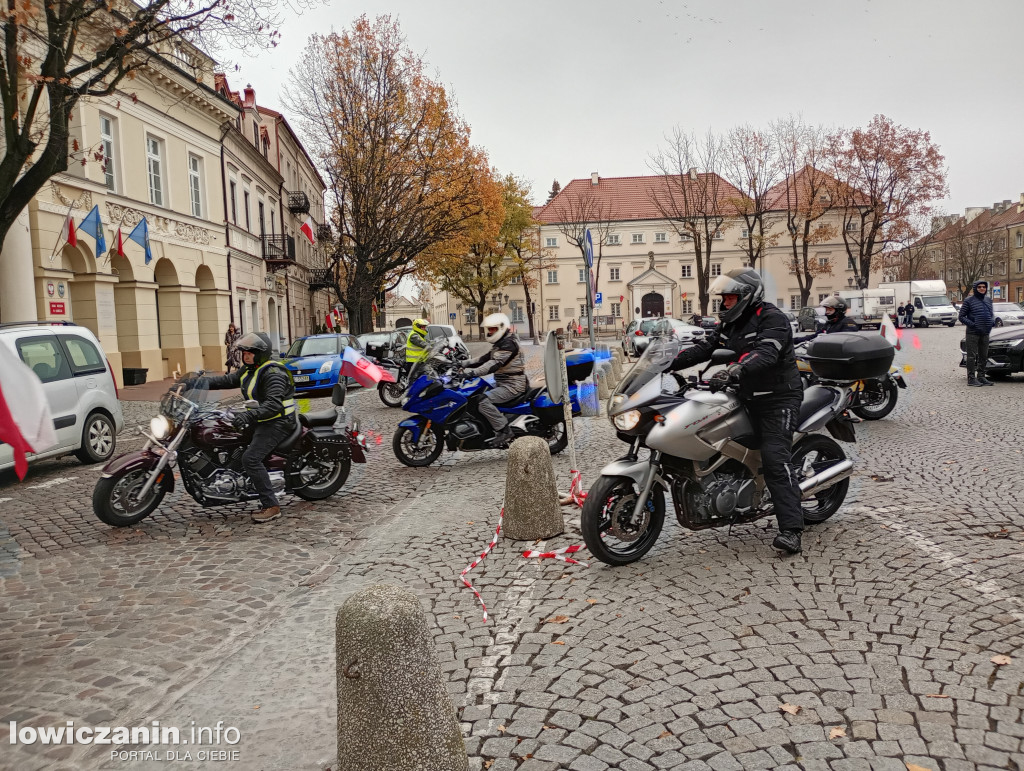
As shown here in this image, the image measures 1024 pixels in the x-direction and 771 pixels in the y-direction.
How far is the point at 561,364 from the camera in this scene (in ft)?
23.6

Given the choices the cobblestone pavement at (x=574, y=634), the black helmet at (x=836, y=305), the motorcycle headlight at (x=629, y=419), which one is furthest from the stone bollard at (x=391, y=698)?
the black helmet at (x=836, y=305)

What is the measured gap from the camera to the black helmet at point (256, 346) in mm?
6605

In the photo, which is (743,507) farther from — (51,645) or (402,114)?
(402,114)

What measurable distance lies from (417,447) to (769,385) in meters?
5.22

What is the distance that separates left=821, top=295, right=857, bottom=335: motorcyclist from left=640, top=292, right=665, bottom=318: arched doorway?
205 feet

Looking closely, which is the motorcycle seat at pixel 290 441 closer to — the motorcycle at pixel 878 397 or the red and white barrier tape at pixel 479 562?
the red and white barrier tape at pixel 479 562

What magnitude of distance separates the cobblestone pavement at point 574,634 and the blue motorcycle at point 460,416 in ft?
6.98

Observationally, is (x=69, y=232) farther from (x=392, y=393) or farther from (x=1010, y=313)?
(x=1010, y=313)

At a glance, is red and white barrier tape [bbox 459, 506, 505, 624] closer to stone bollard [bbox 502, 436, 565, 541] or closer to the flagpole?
stone bollard [bbox 502, 436, 565, 541]

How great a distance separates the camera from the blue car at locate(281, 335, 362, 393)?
17.3 m

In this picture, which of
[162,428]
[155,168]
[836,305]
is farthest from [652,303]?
[162,428]

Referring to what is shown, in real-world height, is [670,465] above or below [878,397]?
above

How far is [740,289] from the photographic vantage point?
4.91 meters

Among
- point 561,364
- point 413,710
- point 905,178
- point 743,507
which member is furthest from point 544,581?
point 905,178
